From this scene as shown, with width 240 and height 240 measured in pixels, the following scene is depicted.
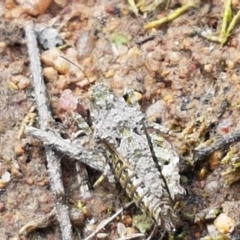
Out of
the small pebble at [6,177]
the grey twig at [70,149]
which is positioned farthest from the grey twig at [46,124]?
the small pebble at [6,177]

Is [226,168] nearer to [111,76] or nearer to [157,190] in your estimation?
[157,190]

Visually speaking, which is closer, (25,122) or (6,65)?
(25,122)

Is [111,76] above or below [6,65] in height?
below

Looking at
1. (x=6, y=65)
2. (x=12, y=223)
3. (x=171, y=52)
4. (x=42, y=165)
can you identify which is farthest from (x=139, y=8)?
(x=12, y=223)

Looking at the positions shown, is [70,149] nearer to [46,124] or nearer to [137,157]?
[46,124]

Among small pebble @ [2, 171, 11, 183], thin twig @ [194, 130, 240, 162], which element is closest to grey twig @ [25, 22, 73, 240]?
small pebble @ [2, 171, 11, 183]

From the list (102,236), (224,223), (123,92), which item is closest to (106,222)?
(102,236)

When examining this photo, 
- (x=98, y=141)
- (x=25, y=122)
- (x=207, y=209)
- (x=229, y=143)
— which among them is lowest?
(x=207, y=209)
